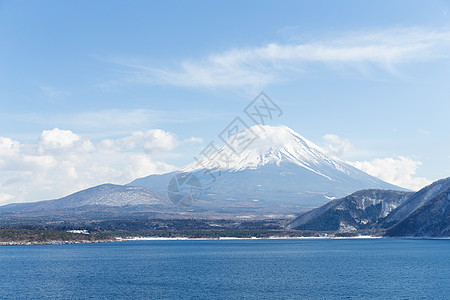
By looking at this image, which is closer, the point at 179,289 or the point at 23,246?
the point at 179,289

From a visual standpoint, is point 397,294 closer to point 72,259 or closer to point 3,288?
point 3,288

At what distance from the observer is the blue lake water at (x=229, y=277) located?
78938 millimetres

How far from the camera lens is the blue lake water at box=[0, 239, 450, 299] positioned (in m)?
78.9

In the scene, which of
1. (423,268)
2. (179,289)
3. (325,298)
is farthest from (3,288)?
(423,268)

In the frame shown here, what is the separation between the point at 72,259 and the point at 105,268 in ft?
90.9

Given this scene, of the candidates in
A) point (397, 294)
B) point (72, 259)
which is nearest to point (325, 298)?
point (397, 294)

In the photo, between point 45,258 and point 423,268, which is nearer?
point 423,268

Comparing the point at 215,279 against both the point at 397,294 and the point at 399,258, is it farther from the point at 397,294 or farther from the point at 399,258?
the point at 399,258

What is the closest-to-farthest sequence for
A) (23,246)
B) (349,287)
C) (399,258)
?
(349,287)
(399,258)
(23,246)

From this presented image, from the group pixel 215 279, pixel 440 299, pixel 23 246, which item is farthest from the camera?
pixel 23 246

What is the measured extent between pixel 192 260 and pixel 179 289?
171 feet

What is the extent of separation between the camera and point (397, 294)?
7775cm

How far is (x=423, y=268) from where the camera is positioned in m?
110

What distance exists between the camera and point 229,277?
3846 inches
